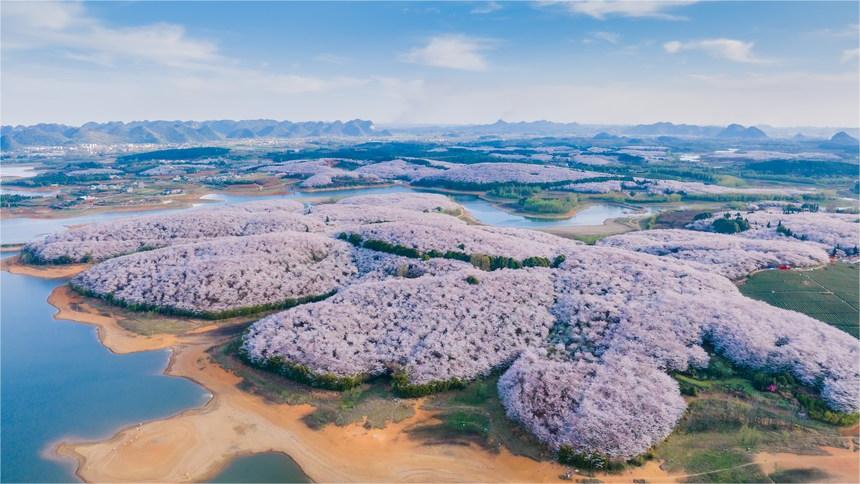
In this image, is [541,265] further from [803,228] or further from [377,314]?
[803,228]

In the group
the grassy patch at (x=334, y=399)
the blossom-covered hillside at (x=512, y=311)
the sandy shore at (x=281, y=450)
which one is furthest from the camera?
the blossom-covered hillside at (x=512, y=311)

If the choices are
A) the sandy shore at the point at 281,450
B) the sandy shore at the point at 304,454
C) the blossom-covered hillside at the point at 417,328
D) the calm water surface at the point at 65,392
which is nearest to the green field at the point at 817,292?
the sandy shore at the point at 304,454

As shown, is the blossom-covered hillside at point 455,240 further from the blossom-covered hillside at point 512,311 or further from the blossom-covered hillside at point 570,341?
the blossom-covered hillside at point 570,341

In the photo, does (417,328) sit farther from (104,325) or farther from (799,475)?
(104,325)

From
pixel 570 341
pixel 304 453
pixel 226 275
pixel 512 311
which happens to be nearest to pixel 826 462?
pixel 570 341

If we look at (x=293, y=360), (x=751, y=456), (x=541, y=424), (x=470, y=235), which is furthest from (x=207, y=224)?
(x=751, y=456)

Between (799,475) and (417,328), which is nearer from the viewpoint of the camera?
(799,475)

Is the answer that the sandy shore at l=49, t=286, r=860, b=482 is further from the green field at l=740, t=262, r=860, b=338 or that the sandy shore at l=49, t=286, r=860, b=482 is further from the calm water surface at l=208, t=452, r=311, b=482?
the green field at l=740, t=262, r=860, b=338
